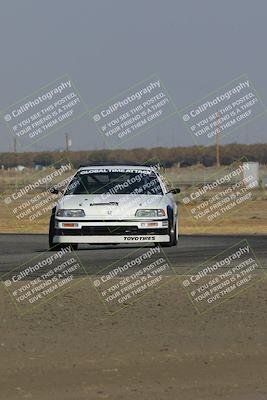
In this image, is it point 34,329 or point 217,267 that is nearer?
point 34,329

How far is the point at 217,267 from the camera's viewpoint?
60.4 feet

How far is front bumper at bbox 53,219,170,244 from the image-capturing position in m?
22.1

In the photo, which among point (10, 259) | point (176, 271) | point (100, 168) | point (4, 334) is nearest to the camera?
point (4, 334)

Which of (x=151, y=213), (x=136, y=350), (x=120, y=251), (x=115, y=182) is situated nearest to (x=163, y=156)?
(x=115, y=182)

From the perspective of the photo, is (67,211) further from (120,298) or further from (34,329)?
(34,329)

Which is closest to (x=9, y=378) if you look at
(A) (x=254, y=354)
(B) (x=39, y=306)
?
(A) (x=254, y=354)

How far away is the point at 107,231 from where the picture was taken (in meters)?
22.2

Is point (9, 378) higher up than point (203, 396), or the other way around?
point (9, 378)

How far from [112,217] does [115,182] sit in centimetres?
133

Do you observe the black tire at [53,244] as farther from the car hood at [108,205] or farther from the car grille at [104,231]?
the car hood at [108,205]

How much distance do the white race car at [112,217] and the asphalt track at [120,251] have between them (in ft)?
1.03

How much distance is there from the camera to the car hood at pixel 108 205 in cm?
2217

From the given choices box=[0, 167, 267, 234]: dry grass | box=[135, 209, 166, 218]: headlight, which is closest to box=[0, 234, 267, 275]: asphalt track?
box=[135, 209, 166, 218]: headlight

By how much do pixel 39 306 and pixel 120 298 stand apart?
1.09 meters
